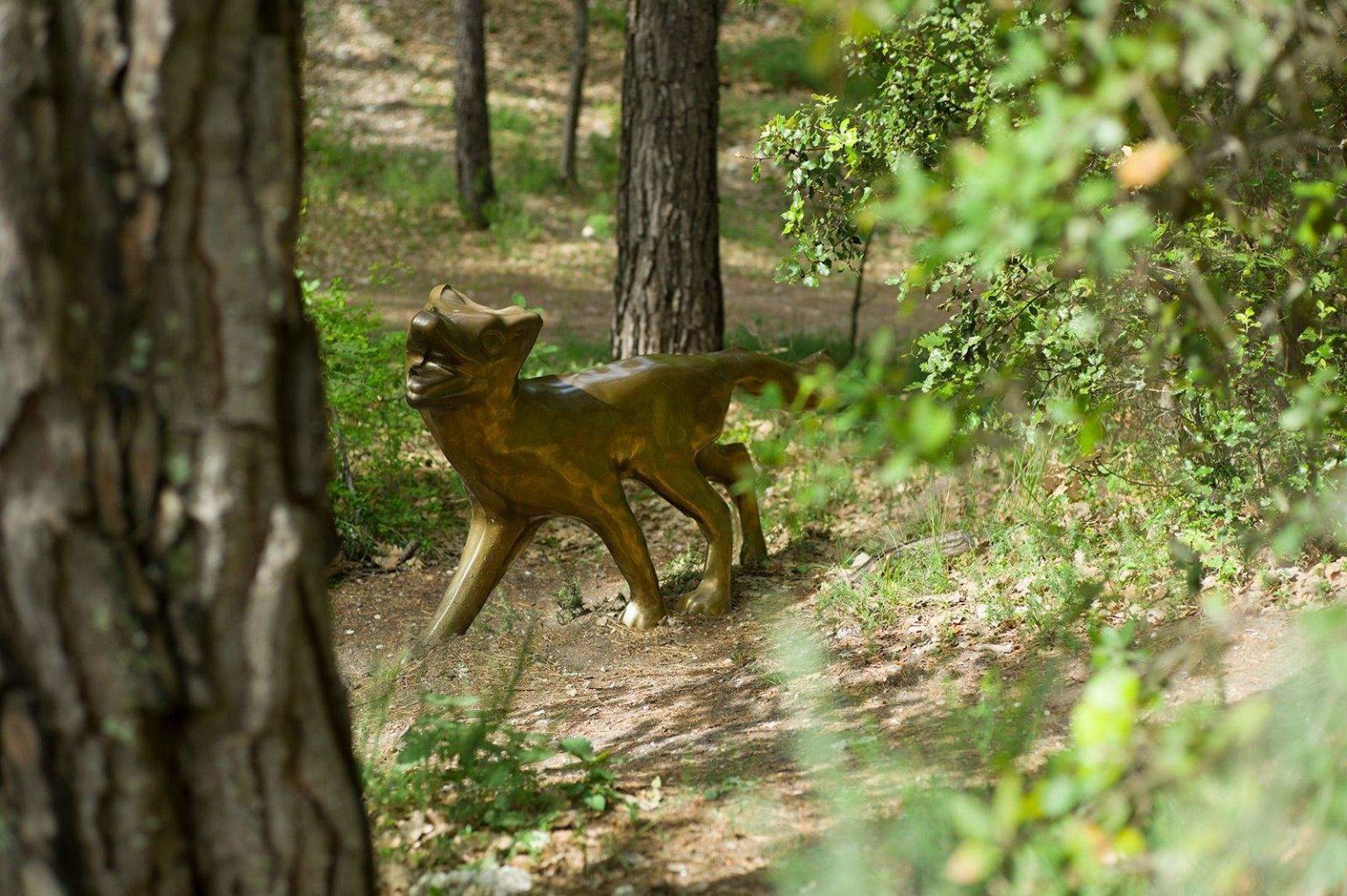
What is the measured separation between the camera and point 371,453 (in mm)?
6414

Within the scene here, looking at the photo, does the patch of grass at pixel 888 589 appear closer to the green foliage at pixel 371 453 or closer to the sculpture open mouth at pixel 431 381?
the sculpture open mouth at pixel 431 381

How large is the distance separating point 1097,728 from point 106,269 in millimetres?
1470

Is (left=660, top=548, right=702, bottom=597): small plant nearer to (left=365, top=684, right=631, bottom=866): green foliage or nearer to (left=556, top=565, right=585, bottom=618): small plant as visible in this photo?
(left=556, top=565, right=585, bottom=618): small plant

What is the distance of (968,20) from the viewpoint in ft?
14.4

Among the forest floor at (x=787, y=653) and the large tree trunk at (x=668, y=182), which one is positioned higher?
the large tree trunk at (x=668, y=182)

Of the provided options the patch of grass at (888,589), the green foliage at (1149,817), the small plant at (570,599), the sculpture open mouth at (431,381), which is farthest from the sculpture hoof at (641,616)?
the green foliage at (1149,817)

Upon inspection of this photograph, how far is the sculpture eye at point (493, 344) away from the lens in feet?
14.1

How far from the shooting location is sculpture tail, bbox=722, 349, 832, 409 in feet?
17.1

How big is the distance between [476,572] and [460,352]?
1.02 m

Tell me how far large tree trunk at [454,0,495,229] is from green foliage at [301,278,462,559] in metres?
7.79

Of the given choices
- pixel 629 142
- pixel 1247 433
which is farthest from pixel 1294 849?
pixel 629 142

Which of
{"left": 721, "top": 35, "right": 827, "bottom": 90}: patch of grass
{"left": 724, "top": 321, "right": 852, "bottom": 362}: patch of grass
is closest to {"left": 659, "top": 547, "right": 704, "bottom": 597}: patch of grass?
{"left": 724, "top": 321, "right": 852, "bottom": 362}: patch of grass

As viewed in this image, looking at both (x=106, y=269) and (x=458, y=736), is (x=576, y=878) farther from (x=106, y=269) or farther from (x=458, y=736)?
(x=106, y=269)

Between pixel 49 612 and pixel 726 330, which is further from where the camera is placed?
pixel 726 330
